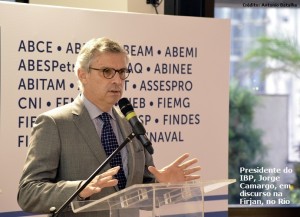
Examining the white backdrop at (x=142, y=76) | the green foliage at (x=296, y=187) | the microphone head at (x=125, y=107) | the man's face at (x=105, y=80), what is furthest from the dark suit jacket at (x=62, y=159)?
the green foliage at (x=296, y=187)

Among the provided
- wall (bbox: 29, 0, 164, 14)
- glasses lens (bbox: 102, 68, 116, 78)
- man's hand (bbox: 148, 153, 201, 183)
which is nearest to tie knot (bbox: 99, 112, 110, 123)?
glasses lens (bbox: 102, 68, 116, 78)

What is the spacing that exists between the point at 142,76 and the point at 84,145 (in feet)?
5.37

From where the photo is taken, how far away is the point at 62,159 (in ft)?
10.8

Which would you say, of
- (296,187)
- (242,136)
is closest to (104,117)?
(242,136)

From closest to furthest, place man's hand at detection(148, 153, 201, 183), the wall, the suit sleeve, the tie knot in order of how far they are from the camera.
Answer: the suit sleeve, man's hand at detection(148, 153, 201, 183), the tie knot, the wall

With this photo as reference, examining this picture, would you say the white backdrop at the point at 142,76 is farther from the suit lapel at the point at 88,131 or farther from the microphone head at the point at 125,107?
the microphone head at the point at 125,107

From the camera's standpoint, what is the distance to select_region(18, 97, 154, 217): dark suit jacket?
314 centimetres

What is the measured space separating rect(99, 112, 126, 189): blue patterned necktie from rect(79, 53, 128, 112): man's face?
0.10 metres

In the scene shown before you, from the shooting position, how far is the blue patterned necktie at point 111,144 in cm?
338

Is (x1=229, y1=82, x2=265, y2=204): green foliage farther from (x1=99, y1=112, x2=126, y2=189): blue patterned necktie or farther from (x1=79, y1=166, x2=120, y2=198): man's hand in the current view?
(x1=79, y1=166, x2=120, y2=198): man's hand

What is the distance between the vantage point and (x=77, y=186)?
3.06 meters

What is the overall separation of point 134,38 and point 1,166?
4.09ft

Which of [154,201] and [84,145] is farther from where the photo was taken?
[84,145]

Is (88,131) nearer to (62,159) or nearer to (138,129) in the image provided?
(62,159)
